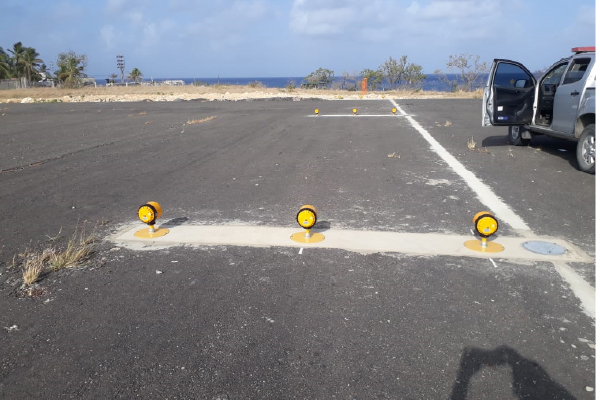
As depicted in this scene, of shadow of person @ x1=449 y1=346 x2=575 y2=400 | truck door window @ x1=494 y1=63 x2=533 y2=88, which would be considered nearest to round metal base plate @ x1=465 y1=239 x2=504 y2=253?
shadow of person @ x1=449 y1=346 x2=575 y2=400

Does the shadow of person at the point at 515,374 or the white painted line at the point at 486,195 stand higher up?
the white painted line at the point at 486,195

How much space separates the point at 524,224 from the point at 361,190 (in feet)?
8.56

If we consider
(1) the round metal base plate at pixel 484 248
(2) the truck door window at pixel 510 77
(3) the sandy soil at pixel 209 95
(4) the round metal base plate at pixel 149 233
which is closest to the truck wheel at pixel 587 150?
(2) the truck door window at pixel 510 77

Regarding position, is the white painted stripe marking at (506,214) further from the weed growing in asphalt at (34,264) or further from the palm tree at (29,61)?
the palm tree at (29,61)

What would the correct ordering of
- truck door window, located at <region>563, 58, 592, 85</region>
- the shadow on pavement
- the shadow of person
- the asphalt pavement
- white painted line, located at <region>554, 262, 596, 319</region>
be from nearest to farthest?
1. the shadow of person
2. the asphalt pavement
3. white painted line, located at <region>554, 262, 596, 319</region>
4. truck door window, located at <region>563, 58, 592, 85</region>
5. the shadow on pavement

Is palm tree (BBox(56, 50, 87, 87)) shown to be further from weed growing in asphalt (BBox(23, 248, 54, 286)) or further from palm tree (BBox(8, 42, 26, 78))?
weed growing in asphalt (BBox(23, 248, 54, 286))

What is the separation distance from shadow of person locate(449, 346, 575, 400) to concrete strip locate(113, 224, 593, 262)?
1.83 meters

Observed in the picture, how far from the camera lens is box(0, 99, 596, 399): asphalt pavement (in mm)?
3123

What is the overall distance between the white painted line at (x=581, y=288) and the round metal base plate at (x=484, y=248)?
57 cm

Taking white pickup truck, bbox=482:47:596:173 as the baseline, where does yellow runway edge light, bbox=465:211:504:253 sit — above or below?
below

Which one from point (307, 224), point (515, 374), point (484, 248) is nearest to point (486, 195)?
point (484, 248)

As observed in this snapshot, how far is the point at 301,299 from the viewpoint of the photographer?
417 cm

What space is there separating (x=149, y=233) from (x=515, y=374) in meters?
4.26

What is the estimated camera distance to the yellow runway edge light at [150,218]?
5.70 meters
